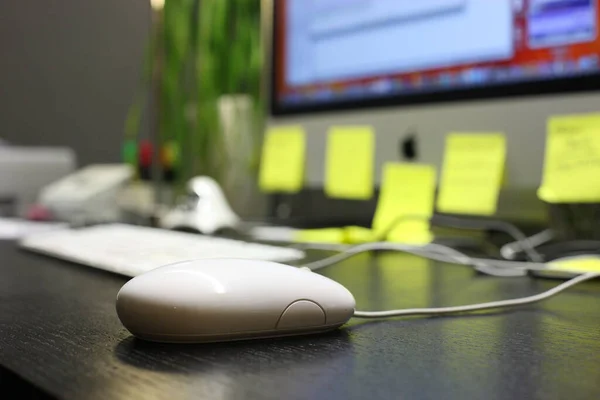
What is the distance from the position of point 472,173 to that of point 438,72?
0.45 ft

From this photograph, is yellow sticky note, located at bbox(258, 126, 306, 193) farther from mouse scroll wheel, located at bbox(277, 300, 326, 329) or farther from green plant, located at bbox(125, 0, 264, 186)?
mouse scroll wheel, located at bbox(277, 300, 326, 329)

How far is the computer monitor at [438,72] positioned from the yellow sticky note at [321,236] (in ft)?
0.48

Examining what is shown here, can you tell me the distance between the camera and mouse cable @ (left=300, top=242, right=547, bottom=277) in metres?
0.58

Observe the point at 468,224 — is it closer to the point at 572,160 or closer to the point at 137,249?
the point at 572,160

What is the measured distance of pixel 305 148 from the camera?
3.50ft

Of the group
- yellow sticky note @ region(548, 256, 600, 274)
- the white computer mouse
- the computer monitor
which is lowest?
yellow sticky note @ region(548, 256, 600, 274)

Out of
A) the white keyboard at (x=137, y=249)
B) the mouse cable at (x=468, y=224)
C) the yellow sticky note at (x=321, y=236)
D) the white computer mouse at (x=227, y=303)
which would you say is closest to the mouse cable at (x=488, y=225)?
the mouse cable at (x=468, y=224)

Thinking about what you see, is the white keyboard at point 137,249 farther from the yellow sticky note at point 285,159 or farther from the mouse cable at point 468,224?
the yellow sticky note at point 285,159

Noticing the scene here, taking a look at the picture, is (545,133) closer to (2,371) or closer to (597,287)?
(597,287)

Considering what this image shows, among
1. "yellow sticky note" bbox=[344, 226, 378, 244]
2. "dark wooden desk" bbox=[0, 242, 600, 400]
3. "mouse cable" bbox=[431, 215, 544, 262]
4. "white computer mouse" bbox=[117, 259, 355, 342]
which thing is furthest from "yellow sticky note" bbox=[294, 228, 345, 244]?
"white computer mouse" bbox=[117, 259, 355, 342]

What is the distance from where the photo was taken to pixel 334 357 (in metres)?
0.30

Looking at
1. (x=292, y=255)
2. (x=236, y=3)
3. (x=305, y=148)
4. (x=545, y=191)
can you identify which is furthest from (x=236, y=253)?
(x=236, y=3)

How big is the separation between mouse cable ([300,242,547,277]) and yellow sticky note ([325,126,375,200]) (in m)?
0.24

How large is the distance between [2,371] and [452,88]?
659 millimetres
